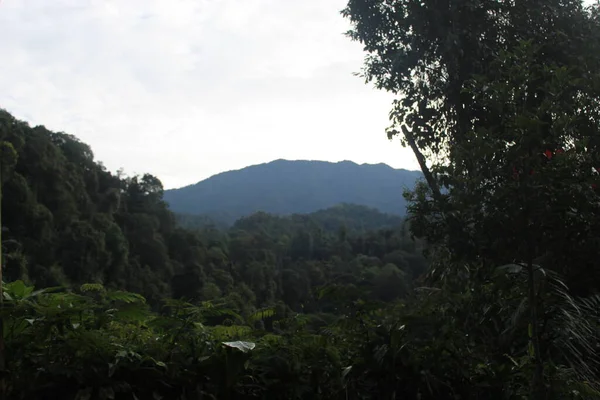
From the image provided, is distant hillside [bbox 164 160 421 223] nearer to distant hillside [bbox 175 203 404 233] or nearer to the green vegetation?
distant hillside [bbox 175 203 404 233]

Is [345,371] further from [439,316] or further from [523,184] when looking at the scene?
[523,184]

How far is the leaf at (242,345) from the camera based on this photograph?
176cm

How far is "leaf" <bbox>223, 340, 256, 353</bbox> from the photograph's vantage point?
69.4 inches

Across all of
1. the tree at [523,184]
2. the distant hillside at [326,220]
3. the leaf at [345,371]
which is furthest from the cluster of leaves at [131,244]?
the leaf at [345,371]

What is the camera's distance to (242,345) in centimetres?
179

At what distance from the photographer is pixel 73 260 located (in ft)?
114

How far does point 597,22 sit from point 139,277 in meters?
38.4

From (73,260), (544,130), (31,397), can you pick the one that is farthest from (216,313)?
(73,260)

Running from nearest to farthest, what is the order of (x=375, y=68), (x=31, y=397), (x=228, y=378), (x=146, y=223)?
Answer: (x=31, y=397) → (x=228, y=378) → (x=375, y=68) → (x=146, y=223)

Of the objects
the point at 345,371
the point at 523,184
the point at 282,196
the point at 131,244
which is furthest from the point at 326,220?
the point at 345,371

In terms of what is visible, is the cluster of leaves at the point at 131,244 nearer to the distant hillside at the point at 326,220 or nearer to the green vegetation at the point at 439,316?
the distant hillside at the point at 326,220

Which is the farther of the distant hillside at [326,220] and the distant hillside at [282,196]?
the distant hillside at [282,196]

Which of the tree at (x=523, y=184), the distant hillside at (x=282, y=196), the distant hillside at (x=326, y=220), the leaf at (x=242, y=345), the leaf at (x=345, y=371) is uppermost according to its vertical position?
the distant hillside at (x=282, y=196)

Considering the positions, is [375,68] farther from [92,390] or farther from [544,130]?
[92,390]
